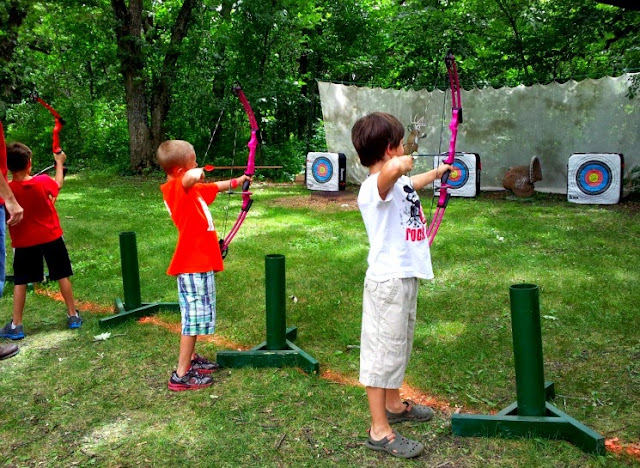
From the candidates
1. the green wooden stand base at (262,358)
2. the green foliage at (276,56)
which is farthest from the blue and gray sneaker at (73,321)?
the green foliage at (276,56)

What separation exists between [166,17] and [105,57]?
1.84 m

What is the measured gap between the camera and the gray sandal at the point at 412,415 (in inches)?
98.7

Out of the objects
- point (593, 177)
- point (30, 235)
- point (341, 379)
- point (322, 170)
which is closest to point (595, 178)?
point (593, 177)

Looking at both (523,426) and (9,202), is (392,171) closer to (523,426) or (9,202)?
(523,426)

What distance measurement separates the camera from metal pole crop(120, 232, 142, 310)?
3.88 metres

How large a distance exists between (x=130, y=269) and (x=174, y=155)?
1.37 metres

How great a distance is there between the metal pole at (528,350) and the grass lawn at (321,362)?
168 mm

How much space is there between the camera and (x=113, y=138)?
47.3 feet

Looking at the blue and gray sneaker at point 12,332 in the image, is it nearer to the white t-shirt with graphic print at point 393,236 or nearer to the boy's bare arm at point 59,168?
the boy's bare arm at point 59,168

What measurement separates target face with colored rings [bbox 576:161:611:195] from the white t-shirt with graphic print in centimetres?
701

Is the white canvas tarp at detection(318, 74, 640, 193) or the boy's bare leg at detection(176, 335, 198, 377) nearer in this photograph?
the boy's bare leg at detection(176, 335, 198, 377)

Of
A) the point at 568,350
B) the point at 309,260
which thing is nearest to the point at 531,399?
the point at 568,350

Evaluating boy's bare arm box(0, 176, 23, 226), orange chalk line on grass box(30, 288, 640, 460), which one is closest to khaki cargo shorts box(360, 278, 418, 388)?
orange chalk line on grass box(30, 288, 640, 460)

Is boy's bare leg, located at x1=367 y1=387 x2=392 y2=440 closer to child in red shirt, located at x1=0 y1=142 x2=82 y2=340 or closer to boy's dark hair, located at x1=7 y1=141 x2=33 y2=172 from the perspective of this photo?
child in red shirt, located at x1=0 y1=142 x2=82 y2=340
